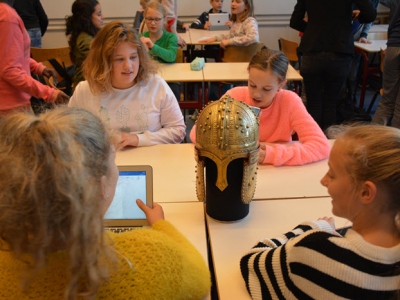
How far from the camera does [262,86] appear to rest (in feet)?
5.70

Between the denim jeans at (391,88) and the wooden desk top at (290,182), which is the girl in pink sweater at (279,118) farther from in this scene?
the denim jeans at (391,88)

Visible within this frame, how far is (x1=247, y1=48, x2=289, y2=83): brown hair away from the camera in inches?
67.6

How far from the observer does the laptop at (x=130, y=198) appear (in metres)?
1.19

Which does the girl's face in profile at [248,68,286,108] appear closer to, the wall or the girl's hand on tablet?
the girl's hand on tablet

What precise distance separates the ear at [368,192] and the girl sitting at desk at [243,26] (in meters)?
3.06

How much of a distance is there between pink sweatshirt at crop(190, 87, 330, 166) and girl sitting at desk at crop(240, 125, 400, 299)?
2.08 ft

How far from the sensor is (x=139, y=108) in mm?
1903

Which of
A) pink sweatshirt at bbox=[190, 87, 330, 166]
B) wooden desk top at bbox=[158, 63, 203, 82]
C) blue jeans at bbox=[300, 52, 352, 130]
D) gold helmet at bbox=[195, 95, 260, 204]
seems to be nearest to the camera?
gold helmet at bbox=[195, 95, 260, 204]

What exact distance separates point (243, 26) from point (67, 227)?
3.45m

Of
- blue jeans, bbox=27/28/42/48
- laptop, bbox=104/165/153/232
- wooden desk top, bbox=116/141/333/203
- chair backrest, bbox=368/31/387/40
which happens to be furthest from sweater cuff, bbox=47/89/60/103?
chair backrest, bbox=368/31/387/40

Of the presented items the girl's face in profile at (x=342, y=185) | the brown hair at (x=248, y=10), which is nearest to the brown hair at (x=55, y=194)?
the girl's face in profile at (x=342, y=185)

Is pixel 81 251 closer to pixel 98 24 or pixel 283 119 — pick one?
pixel 283 119

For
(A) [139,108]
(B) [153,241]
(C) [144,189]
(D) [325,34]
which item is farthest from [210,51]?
(B) [153,241]

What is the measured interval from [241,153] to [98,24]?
2.54 metres
